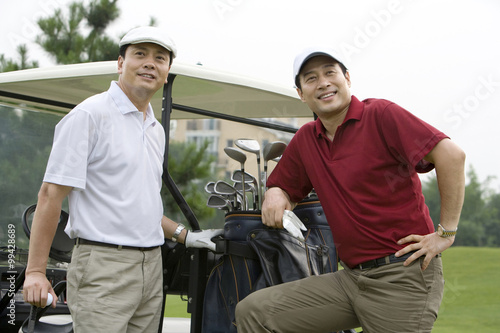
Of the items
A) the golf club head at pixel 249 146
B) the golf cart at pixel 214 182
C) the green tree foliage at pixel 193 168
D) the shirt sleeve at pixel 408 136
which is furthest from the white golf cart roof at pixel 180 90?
the green tree foliage at pixel 193 168

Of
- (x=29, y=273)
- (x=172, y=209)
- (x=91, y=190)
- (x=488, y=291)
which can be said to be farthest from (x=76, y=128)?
(x=488, y=291)

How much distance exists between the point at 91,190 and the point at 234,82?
1.02 m

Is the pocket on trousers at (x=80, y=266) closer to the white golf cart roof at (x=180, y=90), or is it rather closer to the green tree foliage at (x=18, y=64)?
the white golf cart roof at (x=180, y=90)

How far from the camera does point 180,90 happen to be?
2.77 m

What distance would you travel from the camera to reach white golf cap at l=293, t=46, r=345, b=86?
1959 millimetres

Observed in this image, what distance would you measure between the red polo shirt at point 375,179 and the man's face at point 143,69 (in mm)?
686

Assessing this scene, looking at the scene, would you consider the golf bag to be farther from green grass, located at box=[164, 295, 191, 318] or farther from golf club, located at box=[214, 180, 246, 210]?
green grass, located at box=[164, 295, 191, 318]

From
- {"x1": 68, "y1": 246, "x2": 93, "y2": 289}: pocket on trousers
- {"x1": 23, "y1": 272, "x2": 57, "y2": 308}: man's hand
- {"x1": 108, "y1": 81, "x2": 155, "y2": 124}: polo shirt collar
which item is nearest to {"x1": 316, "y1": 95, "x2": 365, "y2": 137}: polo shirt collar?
{"x1": 108, "y1": 81, "x2": 155, "y2": 124}: polo shirt collar

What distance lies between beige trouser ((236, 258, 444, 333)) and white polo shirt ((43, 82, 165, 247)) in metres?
0.49

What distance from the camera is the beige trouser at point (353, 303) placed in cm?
174

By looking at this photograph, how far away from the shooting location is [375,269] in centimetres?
181

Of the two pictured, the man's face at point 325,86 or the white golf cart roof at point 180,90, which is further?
the white golf cart roof at point 180,90

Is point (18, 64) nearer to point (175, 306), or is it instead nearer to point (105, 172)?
point (175, 306)

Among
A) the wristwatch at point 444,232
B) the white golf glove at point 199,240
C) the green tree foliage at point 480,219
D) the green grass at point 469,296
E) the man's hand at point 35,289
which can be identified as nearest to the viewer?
the man's hand at point 35,289
